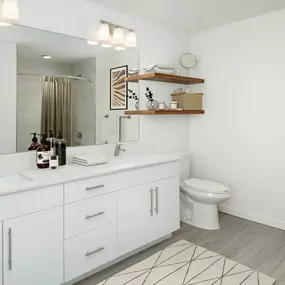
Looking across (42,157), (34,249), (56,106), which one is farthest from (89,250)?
→ (56,106)

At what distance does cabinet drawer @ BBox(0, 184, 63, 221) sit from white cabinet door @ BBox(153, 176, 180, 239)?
946mm

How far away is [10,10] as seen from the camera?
2.07m

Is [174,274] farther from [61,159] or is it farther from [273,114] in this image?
[273,114]

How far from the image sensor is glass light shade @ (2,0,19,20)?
2.05m

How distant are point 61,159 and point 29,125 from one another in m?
0.38

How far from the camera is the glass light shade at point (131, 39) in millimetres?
2867

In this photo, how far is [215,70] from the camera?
3354mm

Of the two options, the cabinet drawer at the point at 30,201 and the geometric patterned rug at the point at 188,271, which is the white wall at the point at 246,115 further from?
the cabinet drawer at the point at 30,201

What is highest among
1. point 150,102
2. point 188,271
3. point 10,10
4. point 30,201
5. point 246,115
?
point 10,10

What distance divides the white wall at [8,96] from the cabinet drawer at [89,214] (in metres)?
0.74

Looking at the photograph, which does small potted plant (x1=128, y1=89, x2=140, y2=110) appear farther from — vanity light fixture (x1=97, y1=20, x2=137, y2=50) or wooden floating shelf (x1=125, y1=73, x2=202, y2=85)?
vanity light fixture (x1=97, y1=20, x2=137, y2=50)

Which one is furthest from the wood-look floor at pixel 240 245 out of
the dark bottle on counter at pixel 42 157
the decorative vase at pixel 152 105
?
the decorative vase at pixel 152 105

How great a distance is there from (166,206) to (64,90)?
55.7 inches

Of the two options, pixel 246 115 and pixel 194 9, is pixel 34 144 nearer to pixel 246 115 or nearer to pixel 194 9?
pixel 194 9
